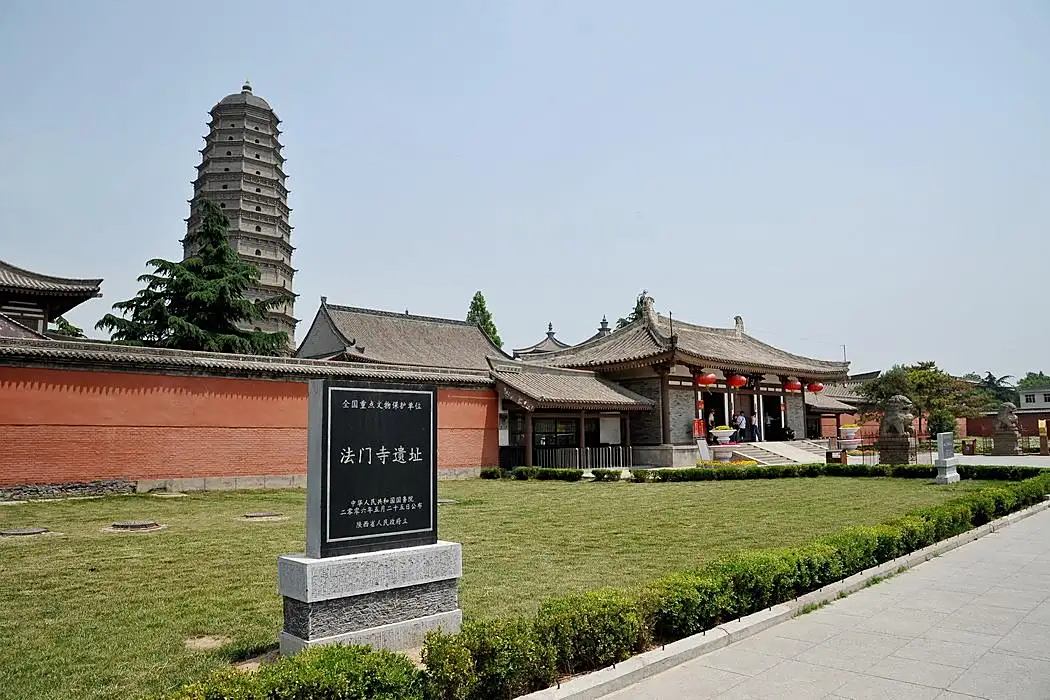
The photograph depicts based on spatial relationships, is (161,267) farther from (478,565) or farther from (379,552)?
(379,552)

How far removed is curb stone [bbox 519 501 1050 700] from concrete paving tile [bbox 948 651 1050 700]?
1.23 metres

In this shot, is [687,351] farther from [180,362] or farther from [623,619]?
[623,619]

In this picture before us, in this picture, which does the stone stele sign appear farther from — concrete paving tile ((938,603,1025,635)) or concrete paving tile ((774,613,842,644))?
concrete paving tile ((774,613,842,644))

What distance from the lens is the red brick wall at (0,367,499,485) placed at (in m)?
12.9

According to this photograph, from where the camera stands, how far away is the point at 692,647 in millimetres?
4328

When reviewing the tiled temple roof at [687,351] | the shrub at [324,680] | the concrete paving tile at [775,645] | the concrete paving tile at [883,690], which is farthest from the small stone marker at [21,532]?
the tiled temple roof at [687,351]

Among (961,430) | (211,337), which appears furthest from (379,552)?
(961,430)

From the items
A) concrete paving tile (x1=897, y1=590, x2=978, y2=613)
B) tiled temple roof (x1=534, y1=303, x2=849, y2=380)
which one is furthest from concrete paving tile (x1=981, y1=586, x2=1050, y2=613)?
tiled temple roof (x1=534, y1=303, x2=849, y2=380)

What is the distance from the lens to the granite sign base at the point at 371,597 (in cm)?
399

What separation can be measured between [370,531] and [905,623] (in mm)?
3667

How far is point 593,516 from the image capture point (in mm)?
10570

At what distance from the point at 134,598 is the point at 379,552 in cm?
248

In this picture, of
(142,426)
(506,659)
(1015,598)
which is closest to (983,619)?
(1015,598)

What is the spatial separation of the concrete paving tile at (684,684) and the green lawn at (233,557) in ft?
4.66
